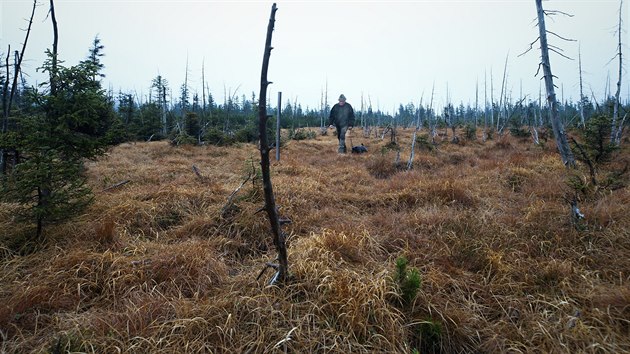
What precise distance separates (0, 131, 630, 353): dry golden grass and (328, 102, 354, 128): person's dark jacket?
27.9 feet

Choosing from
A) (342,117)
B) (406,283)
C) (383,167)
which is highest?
(342,117)

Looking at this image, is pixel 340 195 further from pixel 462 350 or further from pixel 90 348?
pixel 90 348

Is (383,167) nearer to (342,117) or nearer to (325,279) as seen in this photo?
(342,117)

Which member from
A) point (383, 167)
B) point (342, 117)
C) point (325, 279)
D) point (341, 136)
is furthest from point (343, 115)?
point (325, 279)

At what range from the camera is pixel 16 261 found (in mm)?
3256

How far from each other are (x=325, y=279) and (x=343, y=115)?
37.9 feet

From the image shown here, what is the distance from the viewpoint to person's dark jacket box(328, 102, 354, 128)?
13.5m

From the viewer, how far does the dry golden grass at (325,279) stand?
→ 2250 mm

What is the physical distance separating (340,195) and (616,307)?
437 cm

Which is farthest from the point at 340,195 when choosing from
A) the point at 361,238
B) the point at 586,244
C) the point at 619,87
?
the point at 619,87

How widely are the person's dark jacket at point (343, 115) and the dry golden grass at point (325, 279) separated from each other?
8.49 m

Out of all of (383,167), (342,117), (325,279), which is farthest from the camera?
(342,117)

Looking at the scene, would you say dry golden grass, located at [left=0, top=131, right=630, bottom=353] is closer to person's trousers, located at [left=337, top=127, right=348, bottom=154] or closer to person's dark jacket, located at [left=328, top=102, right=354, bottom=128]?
person's trousers, located at [left=337, top=127, right=348, bottom=154]

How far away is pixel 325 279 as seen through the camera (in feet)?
9.05
